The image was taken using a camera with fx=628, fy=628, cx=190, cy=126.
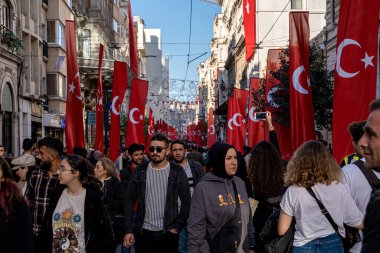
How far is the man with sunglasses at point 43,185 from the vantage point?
5.73 meters

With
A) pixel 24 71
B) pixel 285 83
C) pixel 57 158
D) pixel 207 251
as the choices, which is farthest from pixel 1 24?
pixel 207 251

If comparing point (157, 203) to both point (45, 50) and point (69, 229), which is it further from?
point (45, 50)

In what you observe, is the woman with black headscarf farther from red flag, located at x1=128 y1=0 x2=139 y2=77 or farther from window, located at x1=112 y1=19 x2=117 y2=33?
window, located at x1=112 y1=19 x2=117 y2=33

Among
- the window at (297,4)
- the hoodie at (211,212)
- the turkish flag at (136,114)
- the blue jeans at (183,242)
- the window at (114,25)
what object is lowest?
the blue jeans at (183,242)

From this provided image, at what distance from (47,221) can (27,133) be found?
24.4 m

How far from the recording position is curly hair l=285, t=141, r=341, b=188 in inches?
189

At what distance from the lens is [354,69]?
23.3ft

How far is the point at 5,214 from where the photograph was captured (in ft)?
14.0

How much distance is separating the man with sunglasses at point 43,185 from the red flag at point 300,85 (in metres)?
3.76

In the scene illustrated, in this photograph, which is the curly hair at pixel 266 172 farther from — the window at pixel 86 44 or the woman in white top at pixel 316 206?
the window at pixel 86 44

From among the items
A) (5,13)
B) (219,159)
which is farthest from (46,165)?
(5,13)

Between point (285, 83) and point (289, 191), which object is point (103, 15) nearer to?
point (285, 83)

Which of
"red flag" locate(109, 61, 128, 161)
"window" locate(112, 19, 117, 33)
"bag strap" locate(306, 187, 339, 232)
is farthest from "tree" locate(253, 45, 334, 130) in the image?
"window" locate(112, 19, 117, 33)

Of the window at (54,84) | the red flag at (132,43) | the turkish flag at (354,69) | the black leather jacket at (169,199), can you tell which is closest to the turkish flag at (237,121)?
the red flag at (132,43)
